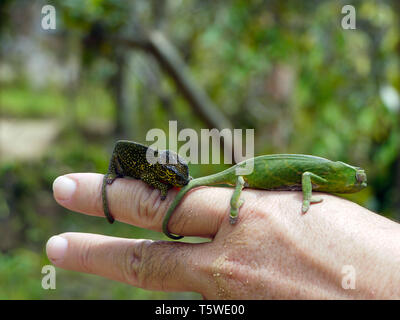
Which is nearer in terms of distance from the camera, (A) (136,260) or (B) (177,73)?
(A) (136,260)

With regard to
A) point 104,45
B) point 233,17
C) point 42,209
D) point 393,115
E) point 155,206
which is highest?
point 233,17

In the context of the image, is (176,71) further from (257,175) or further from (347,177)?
(347,177)

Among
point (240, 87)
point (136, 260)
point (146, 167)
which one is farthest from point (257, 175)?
point (240, 87)

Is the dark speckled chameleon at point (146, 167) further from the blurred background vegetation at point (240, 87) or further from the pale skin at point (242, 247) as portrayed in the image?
the blurred background vegetation at point (240, 87)

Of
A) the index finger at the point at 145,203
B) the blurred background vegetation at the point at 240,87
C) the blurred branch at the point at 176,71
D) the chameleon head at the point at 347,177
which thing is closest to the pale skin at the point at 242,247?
the index finger at the point at 145,203

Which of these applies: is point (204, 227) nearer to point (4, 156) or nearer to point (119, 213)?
point (119, 213)
